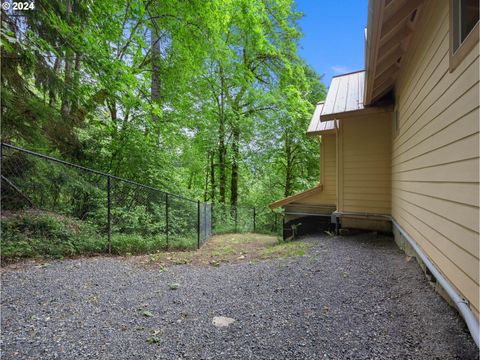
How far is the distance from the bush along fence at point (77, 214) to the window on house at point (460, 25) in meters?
4.97

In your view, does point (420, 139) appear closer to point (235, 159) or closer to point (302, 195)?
point (302, 195)

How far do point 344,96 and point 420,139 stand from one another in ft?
12.4

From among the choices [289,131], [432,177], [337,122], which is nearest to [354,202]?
[337,122]

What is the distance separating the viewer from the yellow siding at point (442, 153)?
188 centimetres

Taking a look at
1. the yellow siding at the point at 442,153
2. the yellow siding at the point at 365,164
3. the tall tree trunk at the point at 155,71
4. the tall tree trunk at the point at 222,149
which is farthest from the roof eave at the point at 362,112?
the tall tree trunk at the point at 222,149

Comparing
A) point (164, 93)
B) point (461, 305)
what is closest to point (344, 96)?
point (461, 305)

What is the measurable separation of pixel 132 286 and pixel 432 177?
396cm

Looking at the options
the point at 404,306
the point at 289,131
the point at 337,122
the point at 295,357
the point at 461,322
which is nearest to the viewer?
the point at 295,357

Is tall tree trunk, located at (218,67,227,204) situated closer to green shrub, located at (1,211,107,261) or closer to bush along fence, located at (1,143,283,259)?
bush along fence, located at (1,143,283,259)

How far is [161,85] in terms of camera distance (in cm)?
949

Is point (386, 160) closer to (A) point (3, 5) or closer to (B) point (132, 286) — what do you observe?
(B) point (132, 286)

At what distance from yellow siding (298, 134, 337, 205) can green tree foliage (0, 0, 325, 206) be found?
332 cm

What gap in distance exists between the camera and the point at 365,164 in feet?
20.0

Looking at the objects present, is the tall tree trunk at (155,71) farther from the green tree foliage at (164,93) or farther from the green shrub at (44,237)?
the green shrub at (44,237)
